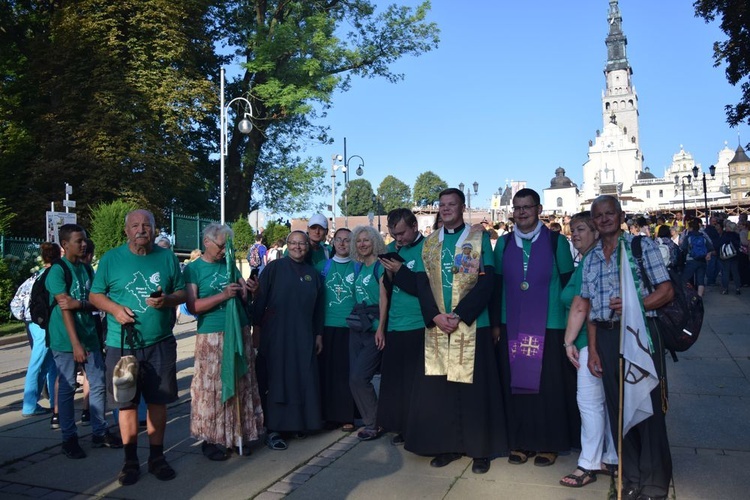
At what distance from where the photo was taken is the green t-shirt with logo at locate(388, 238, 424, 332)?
18.1 feet

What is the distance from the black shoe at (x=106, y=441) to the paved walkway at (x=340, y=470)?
95 millimetres

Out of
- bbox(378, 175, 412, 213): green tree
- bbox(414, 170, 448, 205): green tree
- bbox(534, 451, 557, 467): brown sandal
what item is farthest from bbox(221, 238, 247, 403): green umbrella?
bbox(378, 175, 412, 213): green tree

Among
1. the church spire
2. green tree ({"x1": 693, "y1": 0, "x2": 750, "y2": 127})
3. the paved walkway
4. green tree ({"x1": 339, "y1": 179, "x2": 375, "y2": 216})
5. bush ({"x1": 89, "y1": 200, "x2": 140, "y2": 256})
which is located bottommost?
the paved walkway

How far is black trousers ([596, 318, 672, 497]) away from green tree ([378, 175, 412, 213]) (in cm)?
11413

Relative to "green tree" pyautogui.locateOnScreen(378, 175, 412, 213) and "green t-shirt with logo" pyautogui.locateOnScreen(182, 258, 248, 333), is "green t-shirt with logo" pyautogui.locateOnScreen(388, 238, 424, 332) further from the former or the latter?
"green tree" pyautogui.locateOnScreen(378, 175, 412, 213)

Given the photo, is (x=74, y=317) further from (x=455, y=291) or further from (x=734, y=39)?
(x=734, y=39)

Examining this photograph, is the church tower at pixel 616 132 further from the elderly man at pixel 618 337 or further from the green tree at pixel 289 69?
the elderly man at pixel 618 337

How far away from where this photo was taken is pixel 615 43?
144000 mm

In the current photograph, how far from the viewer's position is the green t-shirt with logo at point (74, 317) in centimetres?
559

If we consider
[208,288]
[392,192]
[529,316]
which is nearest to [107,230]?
[208,288]

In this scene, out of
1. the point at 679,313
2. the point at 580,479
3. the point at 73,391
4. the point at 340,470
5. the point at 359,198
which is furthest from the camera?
the point at 359,198

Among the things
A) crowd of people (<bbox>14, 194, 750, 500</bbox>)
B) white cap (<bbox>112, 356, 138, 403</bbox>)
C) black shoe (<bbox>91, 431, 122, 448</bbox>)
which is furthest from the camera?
Result: black shoe (<bbox>91, 431, 122, 448</bbox>)

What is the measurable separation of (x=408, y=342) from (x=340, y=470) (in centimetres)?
117

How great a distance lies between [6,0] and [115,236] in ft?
46.0
